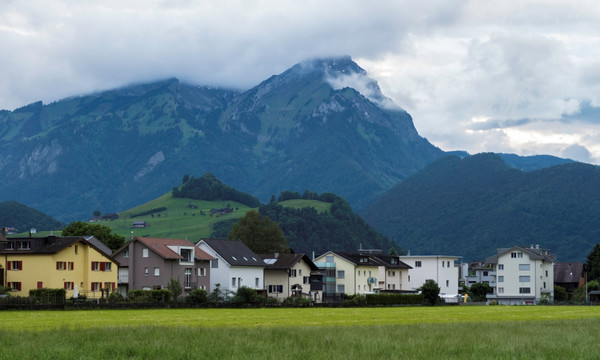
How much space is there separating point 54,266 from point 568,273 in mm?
105441

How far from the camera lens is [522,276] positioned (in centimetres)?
14475

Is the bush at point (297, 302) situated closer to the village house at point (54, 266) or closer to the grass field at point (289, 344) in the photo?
the village house at point (54, 266)

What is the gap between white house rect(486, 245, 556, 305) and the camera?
5625 inches

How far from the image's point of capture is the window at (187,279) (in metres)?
97.0

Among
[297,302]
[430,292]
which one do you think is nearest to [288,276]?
[430,292]

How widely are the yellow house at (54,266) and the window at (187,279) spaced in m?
9.19

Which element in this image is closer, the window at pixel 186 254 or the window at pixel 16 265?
the window at pixel 16 265

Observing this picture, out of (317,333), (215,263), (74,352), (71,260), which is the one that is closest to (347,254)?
(215,263)

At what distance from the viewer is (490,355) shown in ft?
98.1

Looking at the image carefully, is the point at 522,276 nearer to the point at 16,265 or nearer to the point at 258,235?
the point at 258,235

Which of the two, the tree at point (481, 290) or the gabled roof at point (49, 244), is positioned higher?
the gabled roof at point (49, 244)

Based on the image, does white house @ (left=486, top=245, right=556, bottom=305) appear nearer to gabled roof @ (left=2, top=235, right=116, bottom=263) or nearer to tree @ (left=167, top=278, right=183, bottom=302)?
tree @ (left=167, top=278, right=183, bottom=302)

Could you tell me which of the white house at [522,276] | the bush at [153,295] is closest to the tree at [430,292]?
the bush at [153,295]

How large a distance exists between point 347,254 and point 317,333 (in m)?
89.0
